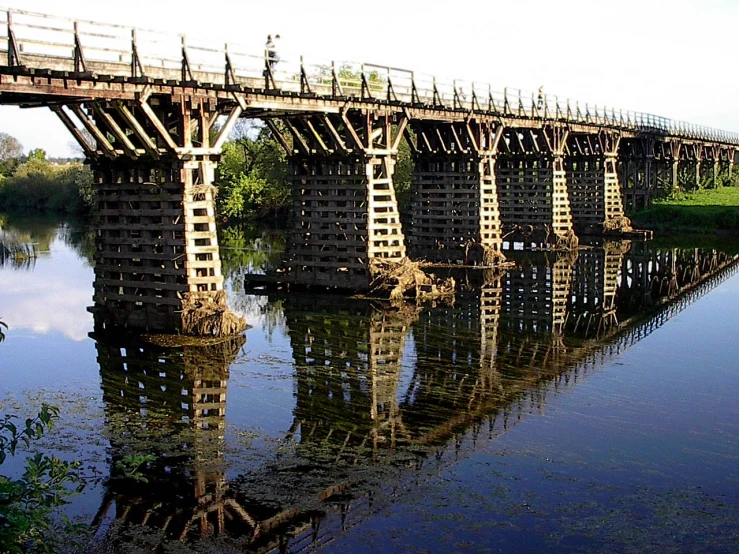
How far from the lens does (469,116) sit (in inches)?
1320

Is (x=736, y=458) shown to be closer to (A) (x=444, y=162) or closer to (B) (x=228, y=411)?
(B) (x=228, y=411)

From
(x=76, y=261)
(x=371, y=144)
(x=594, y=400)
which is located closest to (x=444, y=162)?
(x=371, y=144)

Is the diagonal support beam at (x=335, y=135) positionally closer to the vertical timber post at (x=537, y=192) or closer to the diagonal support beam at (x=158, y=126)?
the diagonal support beam at (x=158, y=126)

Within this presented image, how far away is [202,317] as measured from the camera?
20.1 m

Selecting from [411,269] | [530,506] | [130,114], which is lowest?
[530,506]

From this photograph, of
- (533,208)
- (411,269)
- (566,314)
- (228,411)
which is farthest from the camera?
(533,208)

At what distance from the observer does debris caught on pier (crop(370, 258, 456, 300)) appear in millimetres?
26594

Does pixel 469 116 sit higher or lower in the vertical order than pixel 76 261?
higher

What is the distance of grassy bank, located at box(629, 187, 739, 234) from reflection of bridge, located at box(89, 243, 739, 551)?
85.0 ft

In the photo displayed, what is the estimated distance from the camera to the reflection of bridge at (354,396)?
1054 centimetres

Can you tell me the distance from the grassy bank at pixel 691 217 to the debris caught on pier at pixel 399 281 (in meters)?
31.0

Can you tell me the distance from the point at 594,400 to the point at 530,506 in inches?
207

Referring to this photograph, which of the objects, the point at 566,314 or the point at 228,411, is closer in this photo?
the point at 228,411

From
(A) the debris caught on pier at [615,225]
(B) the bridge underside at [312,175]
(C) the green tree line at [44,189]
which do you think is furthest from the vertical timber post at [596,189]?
(C) the green tree line at [44,189]
